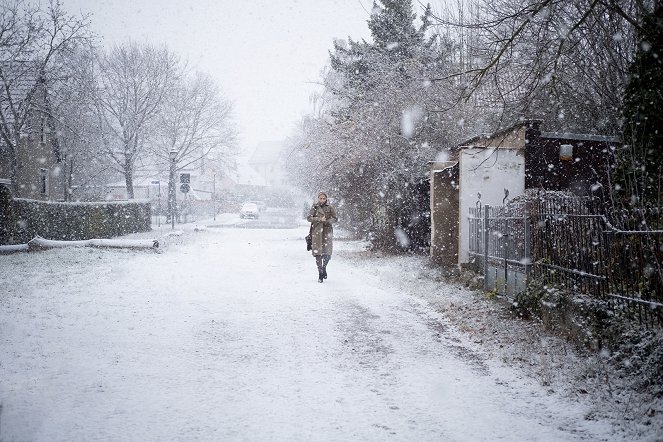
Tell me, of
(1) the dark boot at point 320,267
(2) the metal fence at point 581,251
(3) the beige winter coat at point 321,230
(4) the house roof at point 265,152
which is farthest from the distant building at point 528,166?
(4) the house roof at point 265,152

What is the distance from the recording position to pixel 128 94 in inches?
1308

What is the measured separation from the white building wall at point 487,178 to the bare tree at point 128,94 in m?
27.1

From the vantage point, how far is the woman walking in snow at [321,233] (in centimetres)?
1149

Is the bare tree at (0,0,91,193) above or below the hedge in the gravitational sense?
above

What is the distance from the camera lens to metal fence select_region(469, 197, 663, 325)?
4.87m

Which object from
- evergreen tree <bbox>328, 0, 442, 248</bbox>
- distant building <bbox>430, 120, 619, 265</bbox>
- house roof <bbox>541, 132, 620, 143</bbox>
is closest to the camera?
house roof <bbox>541, 132, 620, 143</bbox>

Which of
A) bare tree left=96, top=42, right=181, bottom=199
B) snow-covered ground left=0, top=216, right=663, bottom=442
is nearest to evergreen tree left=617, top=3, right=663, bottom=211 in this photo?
snow-covered ground left=0, top=216, right=663, bottom=442

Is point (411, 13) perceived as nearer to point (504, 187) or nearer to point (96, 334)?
point (504, 187)

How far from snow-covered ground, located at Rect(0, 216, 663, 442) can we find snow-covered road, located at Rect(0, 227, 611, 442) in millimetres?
20

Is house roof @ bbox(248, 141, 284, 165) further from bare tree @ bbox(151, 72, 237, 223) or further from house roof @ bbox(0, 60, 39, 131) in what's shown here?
house roof @ bbox(0, 60, 39, 131)

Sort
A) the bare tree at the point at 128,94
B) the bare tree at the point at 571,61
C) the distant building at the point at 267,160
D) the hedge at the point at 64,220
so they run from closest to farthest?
the bare tree at the point at 571,61 → the hedge at the point at 64,220 → the bare tree at the point at 128,94 → the distant building at the point at 267,160

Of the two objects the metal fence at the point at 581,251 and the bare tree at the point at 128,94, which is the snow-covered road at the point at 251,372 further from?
the bare tree at the point at 128,94

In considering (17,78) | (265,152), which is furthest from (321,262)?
(265,152)

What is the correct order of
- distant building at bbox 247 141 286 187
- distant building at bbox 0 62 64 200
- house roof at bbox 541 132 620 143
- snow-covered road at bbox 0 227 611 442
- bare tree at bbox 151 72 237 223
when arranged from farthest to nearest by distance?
distant building at bbox 247 141 286 187
bare tree at bbox 151 72 237 223
distant building at bbox 0 62 64 200
house roof at bbox 541 132 620 143
snow-covered road at bbox 0 227 611 442
